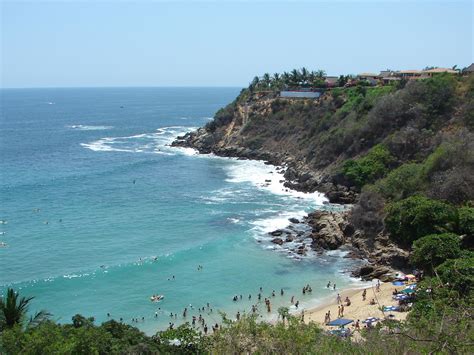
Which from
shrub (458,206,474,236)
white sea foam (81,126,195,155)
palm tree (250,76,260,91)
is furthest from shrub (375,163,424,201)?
palm tree (250,76,260,91)

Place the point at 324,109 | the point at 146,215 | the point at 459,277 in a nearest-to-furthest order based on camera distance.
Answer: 1. the point at 459,277
2. the point at 146,215
3. the point at 324,109

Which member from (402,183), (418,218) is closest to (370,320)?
(418,218)

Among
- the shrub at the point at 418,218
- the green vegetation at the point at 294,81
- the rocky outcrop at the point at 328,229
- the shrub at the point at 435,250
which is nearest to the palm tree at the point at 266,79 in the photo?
the green vegetation at the point at 294,81

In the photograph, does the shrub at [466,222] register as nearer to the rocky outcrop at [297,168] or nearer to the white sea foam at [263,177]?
the rocky outcrop at [297,168]

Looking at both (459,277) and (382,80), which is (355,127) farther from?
(459,277)

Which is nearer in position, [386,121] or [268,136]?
[386,121]

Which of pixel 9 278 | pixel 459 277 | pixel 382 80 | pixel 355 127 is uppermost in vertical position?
pixel 382 80

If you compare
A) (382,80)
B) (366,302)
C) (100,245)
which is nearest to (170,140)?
(382,80)
